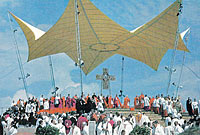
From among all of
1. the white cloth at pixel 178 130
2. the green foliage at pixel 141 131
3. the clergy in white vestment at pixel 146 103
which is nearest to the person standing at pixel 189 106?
the clergy in white vestment at pixel 146 103

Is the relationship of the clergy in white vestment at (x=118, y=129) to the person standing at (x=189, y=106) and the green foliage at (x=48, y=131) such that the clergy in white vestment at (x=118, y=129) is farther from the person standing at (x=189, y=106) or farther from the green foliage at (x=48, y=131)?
the person standing at (x=189, y=106)

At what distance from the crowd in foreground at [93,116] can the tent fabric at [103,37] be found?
5957 millimetres

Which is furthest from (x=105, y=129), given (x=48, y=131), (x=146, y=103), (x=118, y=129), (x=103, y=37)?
(x=103, y=37)

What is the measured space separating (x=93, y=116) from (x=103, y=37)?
14.4m

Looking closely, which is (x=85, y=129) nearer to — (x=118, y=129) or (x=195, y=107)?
(x=118, y=129)

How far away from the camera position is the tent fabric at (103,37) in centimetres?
2222

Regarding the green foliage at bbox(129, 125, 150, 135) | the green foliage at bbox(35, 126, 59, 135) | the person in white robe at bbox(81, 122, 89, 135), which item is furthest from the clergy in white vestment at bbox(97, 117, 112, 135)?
the green foliage at bbox(35, 126, 59, 135)

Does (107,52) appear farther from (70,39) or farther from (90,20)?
(90,20)

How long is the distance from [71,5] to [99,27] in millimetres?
4751

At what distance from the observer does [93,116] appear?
14.3 metres

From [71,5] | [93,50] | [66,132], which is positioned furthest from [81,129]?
[93,50]

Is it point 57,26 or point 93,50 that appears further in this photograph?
point 93,50

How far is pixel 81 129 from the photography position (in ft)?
41.2

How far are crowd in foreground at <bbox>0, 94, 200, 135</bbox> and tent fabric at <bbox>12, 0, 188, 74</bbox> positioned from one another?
596 cm
